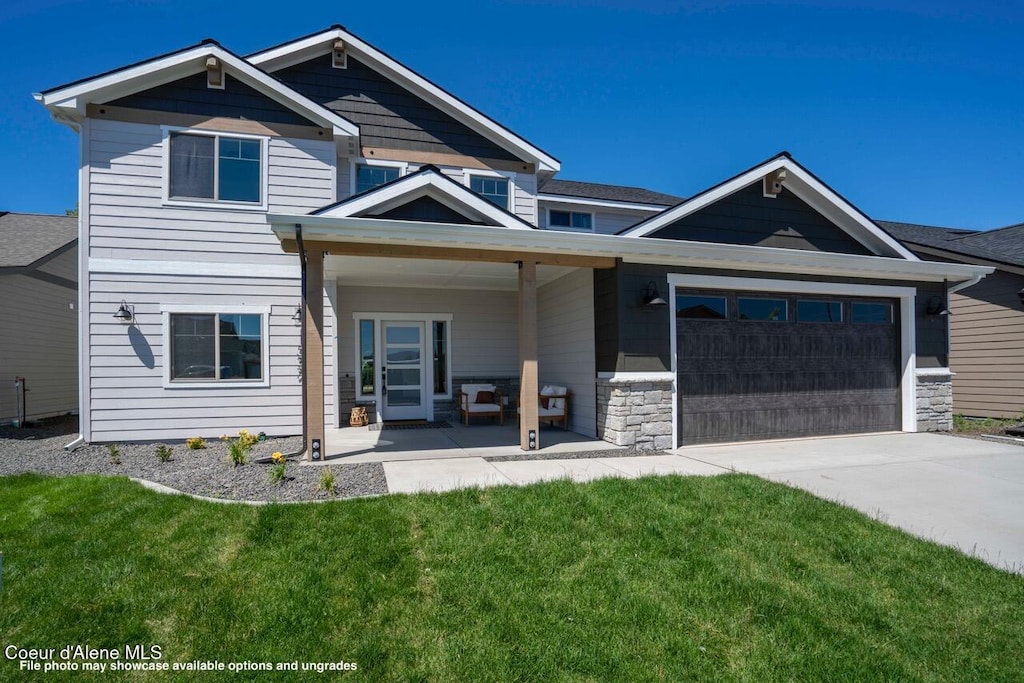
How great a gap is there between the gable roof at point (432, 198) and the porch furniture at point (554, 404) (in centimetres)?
354

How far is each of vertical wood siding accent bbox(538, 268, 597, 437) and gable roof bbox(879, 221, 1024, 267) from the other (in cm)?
634

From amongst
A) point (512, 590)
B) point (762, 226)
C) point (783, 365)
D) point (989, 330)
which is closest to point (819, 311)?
point (783, 365)

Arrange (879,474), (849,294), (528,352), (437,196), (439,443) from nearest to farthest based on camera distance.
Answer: (879,474)
(437,196)
(528,352)
(439,443)
(849,294)

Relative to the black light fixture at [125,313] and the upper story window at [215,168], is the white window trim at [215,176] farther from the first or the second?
the black light fixture at [125,313]

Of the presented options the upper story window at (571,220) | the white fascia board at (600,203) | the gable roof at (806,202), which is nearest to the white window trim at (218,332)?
the gable roof at (806,202)

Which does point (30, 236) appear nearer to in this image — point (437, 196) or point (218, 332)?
point (218, 332)

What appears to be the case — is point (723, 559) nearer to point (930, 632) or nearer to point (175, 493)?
point (930, 632)

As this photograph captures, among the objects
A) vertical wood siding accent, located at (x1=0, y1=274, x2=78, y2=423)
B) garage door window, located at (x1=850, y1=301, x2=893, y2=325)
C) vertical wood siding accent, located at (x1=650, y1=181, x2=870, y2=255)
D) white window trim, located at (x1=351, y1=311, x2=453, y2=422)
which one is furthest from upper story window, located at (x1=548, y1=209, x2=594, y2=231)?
vertical wood siding accent, located at (x1=0, y1=274, x2=78, y2=423)

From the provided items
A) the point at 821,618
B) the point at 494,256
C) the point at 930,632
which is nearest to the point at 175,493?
the point at 494,256

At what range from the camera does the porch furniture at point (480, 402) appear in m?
10.5

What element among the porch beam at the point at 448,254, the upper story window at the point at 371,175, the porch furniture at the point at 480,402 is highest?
the upper story window at the point at 371,175

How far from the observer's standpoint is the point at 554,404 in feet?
32.1

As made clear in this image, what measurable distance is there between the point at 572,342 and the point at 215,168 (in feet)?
22.2

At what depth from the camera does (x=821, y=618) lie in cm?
327
